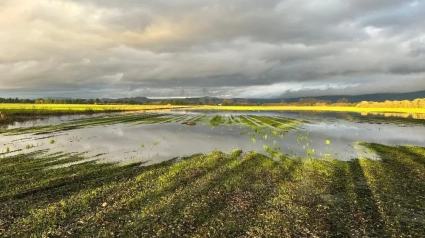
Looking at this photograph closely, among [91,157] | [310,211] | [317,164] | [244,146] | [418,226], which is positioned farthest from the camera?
[244,146]

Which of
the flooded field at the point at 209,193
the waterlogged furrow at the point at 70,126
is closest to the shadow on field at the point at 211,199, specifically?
the flooded field at the point at 209,193

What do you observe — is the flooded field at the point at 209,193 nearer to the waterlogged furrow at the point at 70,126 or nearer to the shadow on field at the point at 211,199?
the shadow on field at the point at 211,199

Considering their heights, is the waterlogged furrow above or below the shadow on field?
above

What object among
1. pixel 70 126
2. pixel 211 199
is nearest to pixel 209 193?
pixel 211 199

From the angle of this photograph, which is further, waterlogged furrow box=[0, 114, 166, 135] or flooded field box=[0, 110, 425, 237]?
waterlogged furrow box=[0, 114, 166, 135]

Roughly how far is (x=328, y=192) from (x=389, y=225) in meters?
4.73

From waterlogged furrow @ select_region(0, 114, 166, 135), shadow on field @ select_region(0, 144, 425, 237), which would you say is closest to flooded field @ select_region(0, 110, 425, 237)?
shadow on field @ select_region(0, 144, 425, 237)

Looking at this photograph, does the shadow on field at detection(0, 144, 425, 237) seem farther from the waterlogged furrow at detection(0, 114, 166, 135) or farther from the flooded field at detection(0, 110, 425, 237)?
the waterlogged furrow at detection(0, 114, 166, 135)

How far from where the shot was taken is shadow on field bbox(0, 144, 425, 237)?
1241 cm

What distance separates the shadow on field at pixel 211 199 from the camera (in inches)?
488

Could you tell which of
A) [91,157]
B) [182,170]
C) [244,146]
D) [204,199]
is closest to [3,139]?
[91,157]

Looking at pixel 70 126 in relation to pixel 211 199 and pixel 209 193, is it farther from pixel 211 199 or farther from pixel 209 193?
pixel 211 199

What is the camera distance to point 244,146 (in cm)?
3481

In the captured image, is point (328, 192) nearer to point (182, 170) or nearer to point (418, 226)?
point (418, 226)
